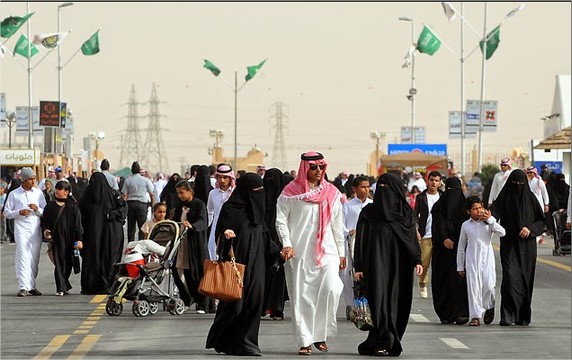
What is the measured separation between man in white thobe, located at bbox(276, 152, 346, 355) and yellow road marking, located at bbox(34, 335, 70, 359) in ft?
6.84

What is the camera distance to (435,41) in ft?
211

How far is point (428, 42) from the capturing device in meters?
64.3

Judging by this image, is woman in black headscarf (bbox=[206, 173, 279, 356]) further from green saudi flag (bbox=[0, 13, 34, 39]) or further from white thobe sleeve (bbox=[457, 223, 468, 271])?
green saudi flag (bbox=[0, 13, 34, 39])

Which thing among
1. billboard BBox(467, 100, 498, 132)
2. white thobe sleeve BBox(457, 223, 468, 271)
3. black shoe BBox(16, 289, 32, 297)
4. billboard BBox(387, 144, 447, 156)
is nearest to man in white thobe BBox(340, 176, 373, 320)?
white thobe sleeve BBox(457, 223, 468, 271)

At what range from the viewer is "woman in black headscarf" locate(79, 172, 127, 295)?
69.2 feet

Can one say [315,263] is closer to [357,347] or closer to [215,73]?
[357,347]

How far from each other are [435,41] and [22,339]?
51051 millimetres

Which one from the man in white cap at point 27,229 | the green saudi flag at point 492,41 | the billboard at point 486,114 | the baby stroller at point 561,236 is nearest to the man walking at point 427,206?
the man in white cap at point 27,229

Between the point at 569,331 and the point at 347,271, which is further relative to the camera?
the point at 347,271

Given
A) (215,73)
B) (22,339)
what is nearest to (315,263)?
(22,339)

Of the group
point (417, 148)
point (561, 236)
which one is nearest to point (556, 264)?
point (561, 236)

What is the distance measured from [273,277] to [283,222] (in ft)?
11.8

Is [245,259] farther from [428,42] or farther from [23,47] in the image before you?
[23,47]

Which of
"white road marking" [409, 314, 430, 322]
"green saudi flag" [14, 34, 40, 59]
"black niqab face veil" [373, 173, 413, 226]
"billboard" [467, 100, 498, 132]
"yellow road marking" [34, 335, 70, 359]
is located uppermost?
"green saudi flag" [14, 34, 40, 59]
